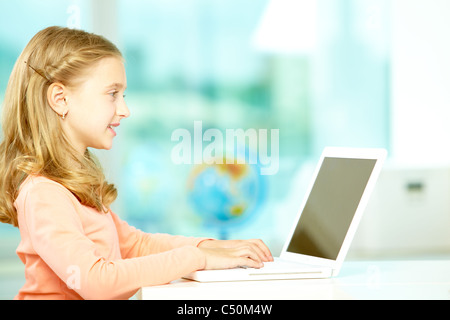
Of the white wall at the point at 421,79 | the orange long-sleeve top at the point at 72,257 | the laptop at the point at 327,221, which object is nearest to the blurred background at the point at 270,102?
the white wall at the point at 421,79

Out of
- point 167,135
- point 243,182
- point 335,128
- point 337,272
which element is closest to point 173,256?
point 337,272

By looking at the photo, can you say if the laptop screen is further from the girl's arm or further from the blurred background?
the blurred background

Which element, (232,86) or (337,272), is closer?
(337,272)

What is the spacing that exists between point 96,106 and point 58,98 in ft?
0.23

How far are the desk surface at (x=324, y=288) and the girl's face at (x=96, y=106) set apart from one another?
310 mm

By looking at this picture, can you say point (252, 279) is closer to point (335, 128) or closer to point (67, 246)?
point (67, 246)

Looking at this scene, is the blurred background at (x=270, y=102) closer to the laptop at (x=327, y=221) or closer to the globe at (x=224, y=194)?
the globe at (x=224, y=194)

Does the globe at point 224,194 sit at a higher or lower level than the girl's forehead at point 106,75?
lower

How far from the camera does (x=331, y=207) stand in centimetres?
108

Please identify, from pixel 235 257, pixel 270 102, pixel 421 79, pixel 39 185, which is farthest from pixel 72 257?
pixel 421 79

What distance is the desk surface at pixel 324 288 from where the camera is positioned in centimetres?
85

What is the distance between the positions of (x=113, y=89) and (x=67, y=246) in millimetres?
320

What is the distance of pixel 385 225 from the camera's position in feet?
12.3

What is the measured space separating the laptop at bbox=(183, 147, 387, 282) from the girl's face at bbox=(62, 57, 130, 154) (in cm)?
31
